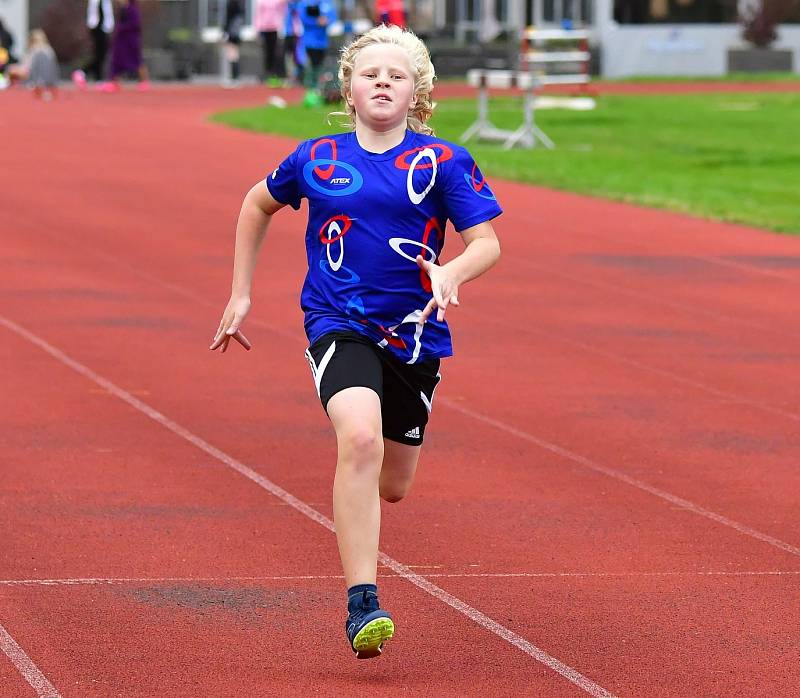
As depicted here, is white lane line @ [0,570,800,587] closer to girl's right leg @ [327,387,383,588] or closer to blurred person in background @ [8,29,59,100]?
girl's right leg @ [327,387,383,588]

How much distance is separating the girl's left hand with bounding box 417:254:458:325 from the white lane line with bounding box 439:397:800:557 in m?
2.28

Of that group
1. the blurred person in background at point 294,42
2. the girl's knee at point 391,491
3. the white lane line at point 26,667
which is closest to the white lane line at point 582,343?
the girl's knee at point 391,491

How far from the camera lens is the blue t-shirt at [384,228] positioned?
225 inches

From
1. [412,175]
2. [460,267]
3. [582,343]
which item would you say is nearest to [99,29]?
[582,343]

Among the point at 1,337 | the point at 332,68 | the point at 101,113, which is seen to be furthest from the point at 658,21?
the point at 1,337

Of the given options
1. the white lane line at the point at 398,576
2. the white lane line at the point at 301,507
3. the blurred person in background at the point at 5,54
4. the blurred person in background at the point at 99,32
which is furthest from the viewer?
the blurred person in background at the point at 99,32

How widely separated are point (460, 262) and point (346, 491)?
0.74 m

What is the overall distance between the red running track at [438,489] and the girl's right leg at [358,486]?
1.06ft

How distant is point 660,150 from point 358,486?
2193 centimetres

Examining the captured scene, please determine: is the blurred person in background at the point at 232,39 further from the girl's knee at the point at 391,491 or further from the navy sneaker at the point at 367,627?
the navy sneaker at the point at 367,627

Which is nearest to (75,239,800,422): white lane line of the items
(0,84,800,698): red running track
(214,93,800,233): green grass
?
(0,84,800,698): red running track

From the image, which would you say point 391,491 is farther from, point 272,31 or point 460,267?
point 272,31

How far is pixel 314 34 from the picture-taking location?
33875mm

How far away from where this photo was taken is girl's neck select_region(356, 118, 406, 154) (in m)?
5.81
